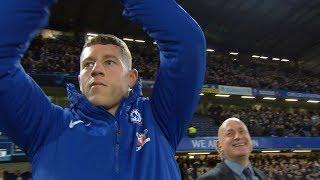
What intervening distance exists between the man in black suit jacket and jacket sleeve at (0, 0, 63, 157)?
1899 mm

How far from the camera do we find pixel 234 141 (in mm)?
3357

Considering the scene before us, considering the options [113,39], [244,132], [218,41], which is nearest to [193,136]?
[218,41]

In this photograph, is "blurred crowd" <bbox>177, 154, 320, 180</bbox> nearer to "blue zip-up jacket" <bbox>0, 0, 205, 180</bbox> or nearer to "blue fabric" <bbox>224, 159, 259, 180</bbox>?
"blue fabric" <bbox>224, 159, 259, 180</bbox>

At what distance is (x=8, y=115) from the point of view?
4.05ft

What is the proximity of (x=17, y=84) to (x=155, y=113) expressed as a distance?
47 cm

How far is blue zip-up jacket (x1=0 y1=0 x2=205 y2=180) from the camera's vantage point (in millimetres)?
1171

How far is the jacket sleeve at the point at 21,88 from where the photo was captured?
3.49 feet

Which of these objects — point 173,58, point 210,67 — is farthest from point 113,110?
point 210,67

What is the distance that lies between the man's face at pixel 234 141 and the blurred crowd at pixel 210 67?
13.4 meters

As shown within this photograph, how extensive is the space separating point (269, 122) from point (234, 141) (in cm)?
1770

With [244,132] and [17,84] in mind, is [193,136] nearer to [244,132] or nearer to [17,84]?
[244,132]

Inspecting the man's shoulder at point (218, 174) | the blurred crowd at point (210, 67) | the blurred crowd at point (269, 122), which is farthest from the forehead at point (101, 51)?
the blurred crowd at point (269, 122)

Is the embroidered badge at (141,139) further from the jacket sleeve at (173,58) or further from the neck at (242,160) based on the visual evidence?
the neck at (242,160)

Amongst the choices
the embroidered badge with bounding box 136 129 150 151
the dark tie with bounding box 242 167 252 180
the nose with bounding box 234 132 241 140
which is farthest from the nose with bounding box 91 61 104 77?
the nose with bounding box 234 132 241 140
